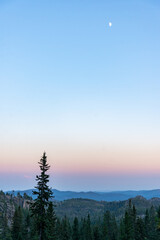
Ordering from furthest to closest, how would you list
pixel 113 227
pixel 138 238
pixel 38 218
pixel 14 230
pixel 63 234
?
pixel 113 227 → pixel 63 234 → pixel 14 230 → pixel 138 238 → pixel 38 218

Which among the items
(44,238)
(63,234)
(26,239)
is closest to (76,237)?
(63,234)

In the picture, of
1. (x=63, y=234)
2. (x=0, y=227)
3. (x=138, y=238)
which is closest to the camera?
(x=138, y=238)

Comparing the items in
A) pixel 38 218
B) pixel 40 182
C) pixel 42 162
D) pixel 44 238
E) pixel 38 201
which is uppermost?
pixel 42 162

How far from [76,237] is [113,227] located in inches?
1159

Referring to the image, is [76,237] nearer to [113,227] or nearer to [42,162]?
[113,227]

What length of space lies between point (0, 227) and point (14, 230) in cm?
596

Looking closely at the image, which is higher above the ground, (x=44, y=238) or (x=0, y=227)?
(x=44, y=238)

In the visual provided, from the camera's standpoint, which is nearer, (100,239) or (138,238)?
(138,238)

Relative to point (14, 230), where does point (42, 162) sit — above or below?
above

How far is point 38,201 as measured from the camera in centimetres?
2848

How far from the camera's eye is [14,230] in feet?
236

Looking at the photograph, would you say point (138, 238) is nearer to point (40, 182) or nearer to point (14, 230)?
point (14, 230)

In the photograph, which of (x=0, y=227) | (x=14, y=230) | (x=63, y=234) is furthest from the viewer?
(x=63, y=234)

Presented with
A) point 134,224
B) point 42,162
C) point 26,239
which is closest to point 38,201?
point 42,162
